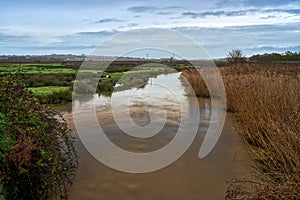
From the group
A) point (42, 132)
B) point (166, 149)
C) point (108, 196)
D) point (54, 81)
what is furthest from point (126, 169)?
point (54, 81)

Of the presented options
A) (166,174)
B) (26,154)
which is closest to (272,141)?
(166,174)

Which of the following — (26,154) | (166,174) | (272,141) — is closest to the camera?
(26,154)

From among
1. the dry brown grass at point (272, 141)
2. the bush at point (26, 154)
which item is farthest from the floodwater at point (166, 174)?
the bush at point (26, 154)

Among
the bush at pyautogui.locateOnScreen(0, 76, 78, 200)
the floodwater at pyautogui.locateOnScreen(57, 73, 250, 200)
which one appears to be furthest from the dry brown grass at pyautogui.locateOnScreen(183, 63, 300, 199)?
the bush at pyautogui.locateOnScreen(0, 76, 78, 200)

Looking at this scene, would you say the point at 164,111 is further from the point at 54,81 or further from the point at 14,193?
the point at 54,81

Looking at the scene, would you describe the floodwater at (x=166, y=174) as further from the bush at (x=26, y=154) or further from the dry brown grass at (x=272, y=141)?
the bush at (x=26, y=154)

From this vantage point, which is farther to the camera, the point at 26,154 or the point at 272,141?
the point at 272,141

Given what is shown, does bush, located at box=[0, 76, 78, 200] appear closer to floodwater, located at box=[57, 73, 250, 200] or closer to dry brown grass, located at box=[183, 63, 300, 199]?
floodwater, located at box=[57, 73, 250, 200]

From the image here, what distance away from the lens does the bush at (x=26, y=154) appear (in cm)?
364

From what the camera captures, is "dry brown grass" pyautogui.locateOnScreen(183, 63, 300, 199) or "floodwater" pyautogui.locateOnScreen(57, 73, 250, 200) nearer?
"dry brown grass" pyautogui.locateOnScreen(183, 63, 300, 199)

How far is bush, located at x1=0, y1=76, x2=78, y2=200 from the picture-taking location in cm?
364

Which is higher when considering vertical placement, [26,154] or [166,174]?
[26,154]

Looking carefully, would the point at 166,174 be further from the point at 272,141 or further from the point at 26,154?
the point at 26,154

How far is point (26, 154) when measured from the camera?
144 inches
